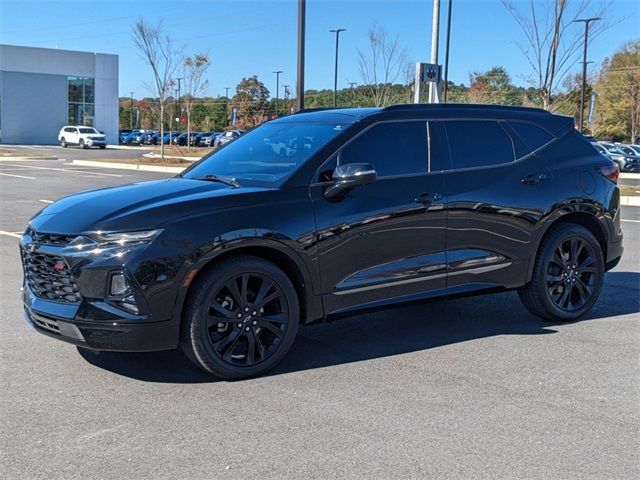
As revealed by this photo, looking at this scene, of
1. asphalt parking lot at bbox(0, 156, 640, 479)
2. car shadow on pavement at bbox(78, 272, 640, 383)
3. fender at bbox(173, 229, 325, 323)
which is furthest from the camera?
car shadow on pavement at bbox(78, 272, 640, 383)

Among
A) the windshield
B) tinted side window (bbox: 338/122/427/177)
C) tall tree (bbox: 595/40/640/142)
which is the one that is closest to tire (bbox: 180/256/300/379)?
the windshield

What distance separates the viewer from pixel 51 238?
4.35 metres

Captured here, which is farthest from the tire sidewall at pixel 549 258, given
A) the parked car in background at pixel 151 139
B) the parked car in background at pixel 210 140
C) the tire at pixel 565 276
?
the parked car in background at pixel 151 139

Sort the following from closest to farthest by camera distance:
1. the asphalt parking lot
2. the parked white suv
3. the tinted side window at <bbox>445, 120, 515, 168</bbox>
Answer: the asphalt parking lot < the tinted side window at <bbox>445, 120, 515, 168</bbox> < the parked white suv

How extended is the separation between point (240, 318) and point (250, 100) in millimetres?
94158

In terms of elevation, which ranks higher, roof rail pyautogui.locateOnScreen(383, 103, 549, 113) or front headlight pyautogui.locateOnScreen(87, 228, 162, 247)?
roof rail pyautogui.locateOnScreen(383, 103, 549, 113)

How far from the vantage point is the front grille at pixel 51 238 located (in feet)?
14.0

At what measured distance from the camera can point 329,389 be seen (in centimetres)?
447

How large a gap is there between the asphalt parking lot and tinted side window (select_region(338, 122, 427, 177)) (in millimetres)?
1387

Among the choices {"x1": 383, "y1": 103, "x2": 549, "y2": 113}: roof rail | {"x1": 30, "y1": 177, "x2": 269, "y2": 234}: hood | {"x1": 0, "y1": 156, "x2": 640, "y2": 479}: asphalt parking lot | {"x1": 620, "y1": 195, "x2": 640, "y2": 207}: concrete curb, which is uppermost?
{"x1": 383, "y1": 103, "x2": 549, "y2": 113}: roof rail

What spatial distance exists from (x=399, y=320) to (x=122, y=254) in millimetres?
2900

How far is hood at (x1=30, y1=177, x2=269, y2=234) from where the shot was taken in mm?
4246

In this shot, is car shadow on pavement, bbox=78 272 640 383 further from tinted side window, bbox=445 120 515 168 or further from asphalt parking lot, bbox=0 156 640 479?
tinted side window, bbox=445 120 515 168

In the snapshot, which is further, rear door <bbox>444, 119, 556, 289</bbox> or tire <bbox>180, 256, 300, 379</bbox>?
rear door <bbox>444, 119, 556, 289</bbox>
